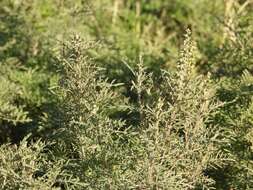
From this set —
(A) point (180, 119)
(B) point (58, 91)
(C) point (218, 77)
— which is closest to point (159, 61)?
(C) point (218, 77)

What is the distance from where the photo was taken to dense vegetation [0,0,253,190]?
105 inches

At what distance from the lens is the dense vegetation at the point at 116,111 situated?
2.66 m

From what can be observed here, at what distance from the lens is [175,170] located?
2.74 m

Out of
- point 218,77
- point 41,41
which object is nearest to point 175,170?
point 218,77

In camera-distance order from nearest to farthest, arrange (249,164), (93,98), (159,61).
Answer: (93,98)
(249,164)
(159,61)

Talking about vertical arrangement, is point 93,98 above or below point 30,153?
above

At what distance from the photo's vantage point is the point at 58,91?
126 inches

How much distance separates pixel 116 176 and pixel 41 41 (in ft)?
6.73

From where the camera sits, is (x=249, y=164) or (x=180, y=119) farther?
(x=249, y=164)

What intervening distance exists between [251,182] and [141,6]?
3.81 m

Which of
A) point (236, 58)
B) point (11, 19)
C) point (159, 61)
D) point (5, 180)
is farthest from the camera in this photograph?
point (11, 19)

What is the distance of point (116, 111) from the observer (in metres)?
3.53

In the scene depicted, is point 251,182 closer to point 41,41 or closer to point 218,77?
point 218,77

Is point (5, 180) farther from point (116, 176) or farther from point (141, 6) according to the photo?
point (141, 6)
